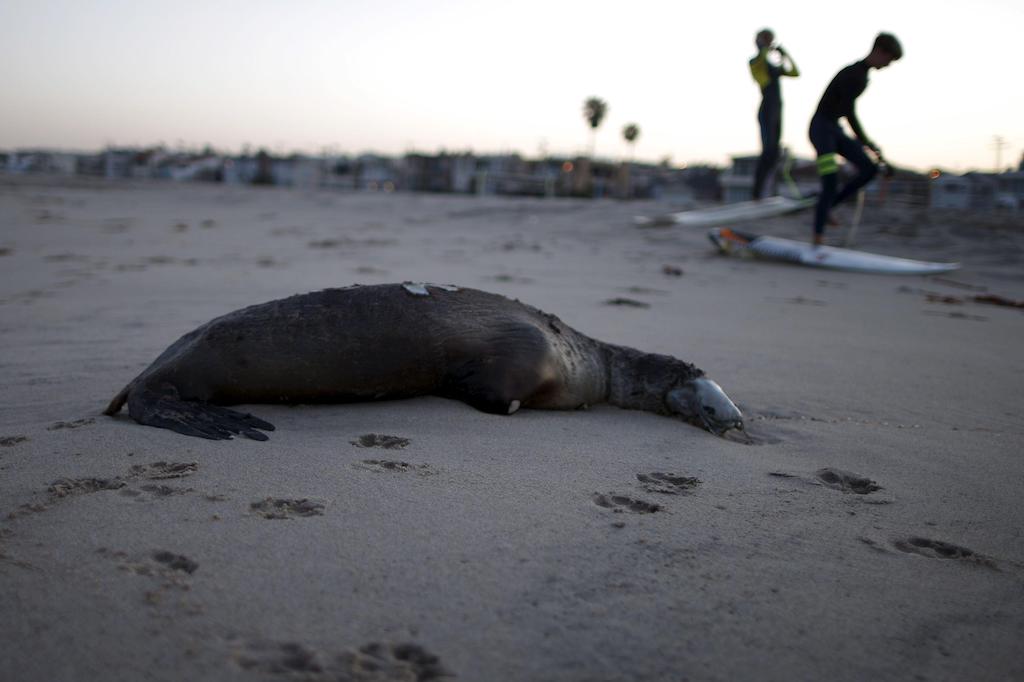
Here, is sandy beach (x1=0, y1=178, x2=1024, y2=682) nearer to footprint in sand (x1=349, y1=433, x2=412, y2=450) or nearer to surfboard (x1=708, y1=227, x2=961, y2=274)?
footprint in sand (x1=349, y1=433, x2=412, y2=450)

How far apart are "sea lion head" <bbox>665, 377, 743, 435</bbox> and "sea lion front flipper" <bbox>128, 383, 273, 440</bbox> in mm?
1697

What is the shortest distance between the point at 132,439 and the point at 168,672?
1.41 m

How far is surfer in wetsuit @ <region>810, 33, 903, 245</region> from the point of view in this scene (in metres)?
7.46

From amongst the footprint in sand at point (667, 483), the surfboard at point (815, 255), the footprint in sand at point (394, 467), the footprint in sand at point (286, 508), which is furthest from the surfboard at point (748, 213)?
the footprint in sand at point (286, 508)

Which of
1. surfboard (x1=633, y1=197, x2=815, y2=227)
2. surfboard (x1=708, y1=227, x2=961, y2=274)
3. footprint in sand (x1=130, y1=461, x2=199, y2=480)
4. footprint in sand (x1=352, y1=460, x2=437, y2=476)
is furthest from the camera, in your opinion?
surfboard (x1=633, y1=197, x2=815, y2=227)

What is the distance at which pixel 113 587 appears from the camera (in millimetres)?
1612

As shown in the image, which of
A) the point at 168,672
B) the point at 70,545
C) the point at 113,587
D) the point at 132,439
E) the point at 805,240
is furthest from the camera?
the point at 805,240

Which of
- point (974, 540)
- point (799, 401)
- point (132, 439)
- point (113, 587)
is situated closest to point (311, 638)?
point (113, 587)

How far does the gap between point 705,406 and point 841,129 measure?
233 inches

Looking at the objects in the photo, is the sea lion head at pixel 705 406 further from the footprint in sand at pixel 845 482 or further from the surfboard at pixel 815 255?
the surfboard at pixel 815 255

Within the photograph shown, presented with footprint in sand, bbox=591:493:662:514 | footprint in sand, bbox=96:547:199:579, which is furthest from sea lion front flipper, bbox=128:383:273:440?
footprint in sand, bbox=591:493:662:514

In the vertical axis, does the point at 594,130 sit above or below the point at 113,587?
above

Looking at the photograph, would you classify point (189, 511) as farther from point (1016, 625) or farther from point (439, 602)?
point (1016, 625)

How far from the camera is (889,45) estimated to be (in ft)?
23.2
